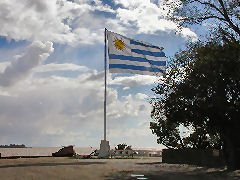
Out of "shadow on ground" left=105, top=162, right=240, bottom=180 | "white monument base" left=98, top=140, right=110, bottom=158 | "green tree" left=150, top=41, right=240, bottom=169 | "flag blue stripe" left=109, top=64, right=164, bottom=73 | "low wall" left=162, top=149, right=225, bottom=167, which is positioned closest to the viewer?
"shadow on ground" left=105, top=162, right=240, bottom=180

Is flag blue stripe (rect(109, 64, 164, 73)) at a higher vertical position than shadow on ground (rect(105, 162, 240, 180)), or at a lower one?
higher

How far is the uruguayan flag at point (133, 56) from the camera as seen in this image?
35.5m

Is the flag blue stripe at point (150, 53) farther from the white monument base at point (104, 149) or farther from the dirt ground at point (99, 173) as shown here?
the dirt ground at point (99, 173)

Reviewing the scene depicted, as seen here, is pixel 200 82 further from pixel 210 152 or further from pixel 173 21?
pixel 210 152

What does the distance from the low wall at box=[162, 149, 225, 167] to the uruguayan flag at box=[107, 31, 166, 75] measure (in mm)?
8657

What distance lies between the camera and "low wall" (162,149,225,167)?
28344 mm

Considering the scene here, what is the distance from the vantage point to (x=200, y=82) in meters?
23.2

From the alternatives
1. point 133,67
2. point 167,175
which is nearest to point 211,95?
point 167,175

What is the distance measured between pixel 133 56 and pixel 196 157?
1280cm

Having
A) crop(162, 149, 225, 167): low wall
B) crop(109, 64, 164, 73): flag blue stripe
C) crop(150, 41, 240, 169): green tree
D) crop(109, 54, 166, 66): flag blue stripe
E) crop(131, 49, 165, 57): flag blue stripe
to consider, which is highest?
crop(131, 49, 165, 57): flag blue stripe

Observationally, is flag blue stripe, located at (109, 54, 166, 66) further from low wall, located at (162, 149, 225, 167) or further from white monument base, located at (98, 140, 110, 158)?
low wall, located at (162, 149, 225, 167)

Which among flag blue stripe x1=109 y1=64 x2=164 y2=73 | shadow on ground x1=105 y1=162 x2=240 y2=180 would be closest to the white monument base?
flag blue stripe x1=109 y1=64 x2=164 y2=73

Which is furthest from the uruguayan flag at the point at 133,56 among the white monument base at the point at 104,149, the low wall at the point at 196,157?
the low wall at the point at 196,157

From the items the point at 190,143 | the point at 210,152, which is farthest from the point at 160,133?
the point at 210,152
